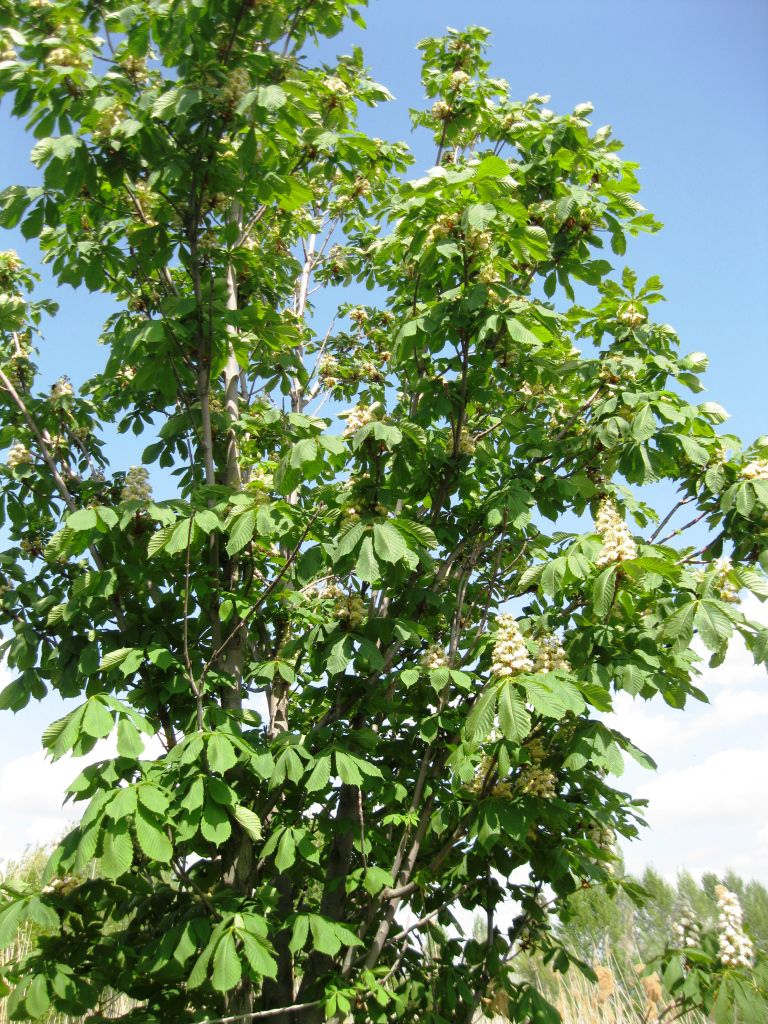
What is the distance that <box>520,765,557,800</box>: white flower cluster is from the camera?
341 centimetres

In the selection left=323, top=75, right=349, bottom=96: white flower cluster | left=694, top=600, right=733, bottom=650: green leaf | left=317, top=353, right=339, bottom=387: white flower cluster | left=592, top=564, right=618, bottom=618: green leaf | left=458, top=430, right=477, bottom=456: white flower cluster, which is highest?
left=323, top=75, right=349, bottom=96: white flower cluster

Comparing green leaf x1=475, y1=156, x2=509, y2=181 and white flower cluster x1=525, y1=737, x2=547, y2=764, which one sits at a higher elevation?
green leaf x1=475, y1=156, x2=509, y2=181

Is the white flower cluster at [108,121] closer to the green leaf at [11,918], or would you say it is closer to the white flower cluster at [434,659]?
the white flower cluster at [434,659]

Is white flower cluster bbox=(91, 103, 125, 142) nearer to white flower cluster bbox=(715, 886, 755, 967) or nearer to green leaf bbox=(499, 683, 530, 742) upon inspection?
green leaf bbox=(499, 683, 530, 742)

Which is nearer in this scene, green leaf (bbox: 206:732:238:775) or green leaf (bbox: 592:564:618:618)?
green leaf (bbox: 206:732:238:775)

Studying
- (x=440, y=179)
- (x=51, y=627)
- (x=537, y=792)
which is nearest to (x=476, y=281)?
(x=440, y=179)

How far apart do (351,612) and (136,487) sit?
1.17m

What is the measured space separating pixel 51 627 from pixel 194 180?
2.28 meters

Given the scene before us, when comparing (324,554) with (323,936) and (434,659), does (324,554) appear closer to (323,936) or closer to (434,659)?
(434,659)

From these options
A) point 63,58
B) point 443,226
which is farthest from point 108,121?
point 443,226

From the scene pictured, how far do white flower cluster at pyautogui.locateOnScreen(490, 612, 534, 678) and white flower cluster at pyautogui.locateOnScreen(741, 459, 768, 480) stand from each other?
146cm

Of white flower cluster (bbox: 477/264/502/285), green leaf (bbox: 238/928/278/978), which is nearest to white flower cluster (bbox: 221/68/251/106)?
white flower cluster (bbox: 477/264/502/285)

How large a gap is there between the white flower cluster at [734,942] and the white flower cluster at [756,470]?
6.86ft

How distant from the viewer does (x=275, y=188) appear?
12.4 feet
